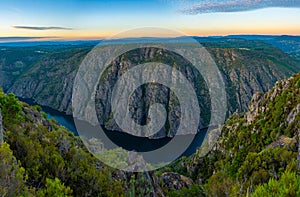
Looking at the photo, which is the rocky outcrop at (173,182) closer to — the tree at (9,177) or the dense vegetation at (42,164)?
the dense vegetation at (42,164)

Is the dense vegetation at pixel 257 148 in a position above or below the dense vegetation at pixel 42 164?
below

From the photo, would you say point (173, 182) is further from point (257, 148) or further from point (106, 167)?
point (257, 148)

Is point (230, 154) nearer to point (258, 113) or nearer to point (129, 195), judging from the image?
point (258, 113)

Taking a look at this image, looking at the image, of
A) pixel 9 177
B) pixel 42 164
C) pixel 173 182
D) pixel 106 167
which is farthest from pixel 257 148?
pixel 9 177

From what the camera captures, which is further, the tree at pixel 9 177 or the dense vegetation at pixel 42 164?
the dense vegetation at pixel 42 164

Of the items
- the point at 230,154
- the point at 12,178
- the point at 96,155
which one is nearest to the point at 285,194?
the point at 12,178

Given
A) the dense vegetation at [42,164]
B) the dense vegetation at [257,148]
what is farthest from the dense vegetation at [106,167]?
the dense vegetation at [257,148]

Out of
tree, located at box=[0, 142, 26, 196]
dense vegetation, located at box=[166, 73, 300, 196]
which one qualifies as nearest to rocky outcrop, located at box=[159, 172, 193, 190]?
dense vegetation, located at box=[166, 73, 300, 196]

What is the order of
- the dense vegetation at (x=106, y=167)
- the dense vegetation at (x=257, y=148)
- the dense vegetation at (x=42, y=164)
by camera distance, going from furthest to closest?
the dense vegetation at (x=257, y=148) < the dense vegetation at (x=106, y=167) < the dense vegetation at (x=42, y=164)

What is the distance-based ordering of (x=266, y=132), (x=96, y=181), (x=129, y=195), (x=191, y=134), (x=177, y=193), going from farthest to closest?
1. (x=191, y=134)
2. (x=266, y=132)
3. (x=177, y=193)
4. (x=129, y=195)
5. (x=96, y=181)

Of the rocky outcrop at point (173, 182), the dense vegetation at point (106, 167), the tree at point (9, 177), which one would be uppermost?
the tree at point (9, 177)

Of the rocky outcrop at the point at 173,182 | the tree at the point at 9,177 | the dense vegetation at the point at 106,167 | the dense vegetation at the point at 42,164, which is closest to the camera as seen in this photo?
the tree at the point at 9,177
